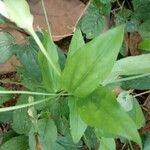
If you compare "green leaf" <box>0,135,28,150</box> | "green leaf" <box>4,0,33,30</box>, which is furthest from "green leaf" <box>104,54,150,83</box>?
"green leaf" <box>0,135,28,150</box>

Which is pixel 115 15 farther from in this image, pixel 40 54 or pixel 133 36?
pixel 40 54

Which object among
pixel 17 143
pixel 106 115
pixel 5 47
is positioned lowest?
pixel 17 143

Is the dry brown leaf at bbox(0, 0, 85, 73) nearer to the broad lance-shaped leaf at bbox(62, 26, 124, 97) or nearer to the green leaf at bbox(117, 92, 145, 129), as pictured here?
the green leaf at bbox(117, 92, 145, 129)

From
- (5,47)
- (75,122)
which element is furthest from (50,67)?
(5,47)

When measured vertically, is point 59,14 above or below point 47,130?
above

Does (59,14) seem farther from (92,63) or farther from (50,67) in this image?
(92,63)

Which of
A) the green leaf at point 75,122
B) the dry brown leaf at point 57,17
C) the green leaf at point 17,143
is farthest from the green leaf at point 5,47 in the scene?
the green leaf at point 75,122

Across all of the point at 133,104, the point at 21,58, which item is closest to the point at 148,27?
the point at 133,104

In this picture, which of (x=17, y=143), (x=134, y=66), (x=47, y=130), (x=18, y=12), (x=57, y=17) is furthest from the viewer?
(x=57, y=17)

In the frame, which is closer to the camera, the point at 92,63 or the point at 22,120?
the point at 92,63
